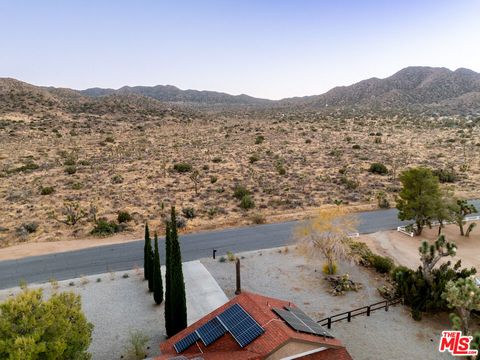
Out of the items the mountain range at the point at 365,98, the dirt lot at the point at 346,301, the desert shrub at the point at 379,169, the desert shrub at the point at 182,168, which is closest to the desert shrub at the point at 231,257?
the dirt lot at the point at 346,301

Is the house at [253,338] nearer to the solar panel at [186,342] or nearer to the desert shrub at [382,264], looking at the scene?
the solar panel at [186,342]

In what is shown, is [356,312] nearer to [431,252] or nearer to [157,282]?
[431,252]

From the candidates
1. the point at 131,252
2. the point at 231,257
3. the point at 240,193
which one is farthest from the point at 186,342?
the point at 240,193

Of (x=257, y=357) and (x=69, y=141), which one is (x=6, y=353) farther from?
(x=69, y=141)

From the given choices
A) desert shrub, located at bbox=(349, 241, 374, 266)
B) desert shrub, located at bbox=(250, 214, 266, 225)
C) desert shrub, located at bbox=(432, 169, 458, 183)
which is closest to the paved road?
desert shrub, located at bbox=(250, 214, 266, 225)

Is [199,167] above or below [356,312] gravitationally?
above

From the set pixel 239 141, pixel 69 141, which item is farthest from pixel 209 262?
pixel 69 141
